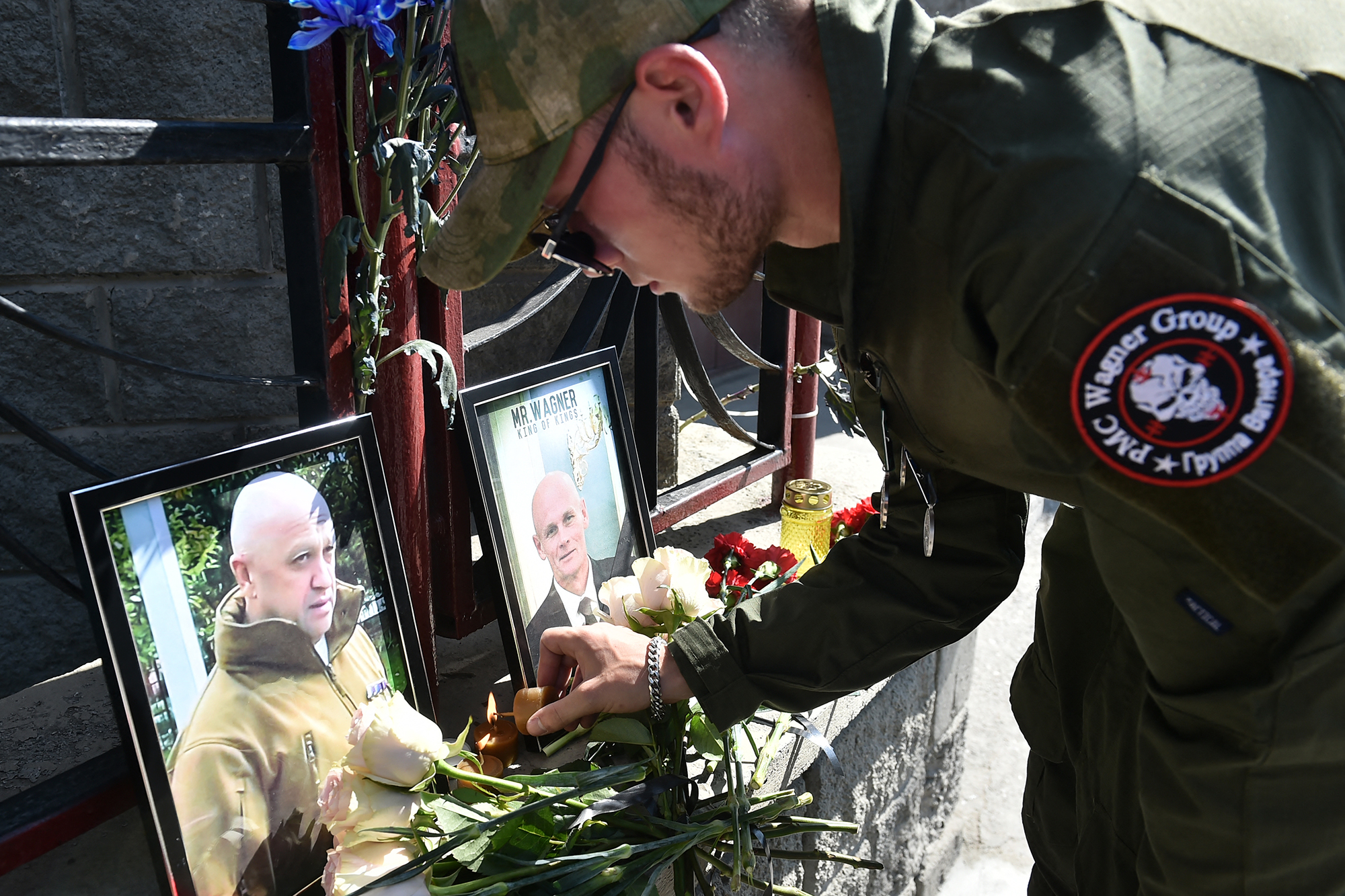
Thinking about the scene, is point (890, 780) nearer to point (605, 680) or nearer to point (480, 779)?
point (605, 680)

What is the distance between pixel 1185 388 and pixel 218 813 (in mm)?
1160

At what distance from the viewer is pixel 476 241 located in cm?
118

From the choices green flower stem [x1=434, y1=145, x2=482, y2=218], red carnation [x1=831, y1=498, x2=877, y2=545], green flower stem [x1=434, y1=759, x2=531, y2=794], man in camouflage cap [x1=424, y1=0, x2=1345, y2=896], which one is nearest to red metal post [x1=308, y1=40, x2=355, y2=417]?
green flower stem [x1=434, y1=145, x2=482, y2=218]

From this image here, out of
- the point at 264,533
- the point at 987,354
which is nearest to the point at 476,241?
the point at 264,533

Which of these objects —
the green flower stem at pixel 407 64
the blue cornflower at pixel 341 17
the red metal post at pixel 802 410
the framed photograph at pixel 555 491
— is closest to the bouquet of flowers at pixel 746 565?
the framed photograph at pixel 555 491

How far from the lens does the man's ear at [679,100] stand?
1.01 m

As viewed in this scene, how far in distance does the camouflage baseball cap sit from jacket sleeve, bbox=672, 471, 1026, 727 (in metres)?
0.65

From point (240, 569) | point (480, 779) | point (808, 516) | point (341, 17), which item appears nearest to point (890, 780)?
point (808, 516)

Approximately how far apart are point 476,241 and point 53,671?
175 centimetres

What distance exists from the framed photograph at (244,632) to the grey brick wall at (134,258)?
0.65m

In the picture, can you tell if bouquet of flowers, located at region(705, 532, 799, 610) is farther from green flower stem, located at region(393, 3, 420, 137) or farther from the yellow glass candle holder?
green flower stem, located at region(393, 3, 420, 137)

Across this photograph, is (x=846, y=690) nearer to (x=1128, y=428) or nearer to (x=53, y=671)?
(x=1128, y=428)

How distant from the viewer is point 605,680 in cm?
145

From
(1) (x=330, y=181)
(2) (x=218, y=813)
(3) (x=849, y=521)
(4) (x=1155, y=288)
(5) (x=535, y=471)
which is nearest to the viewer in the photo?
(4) (x=1155, y=288)
